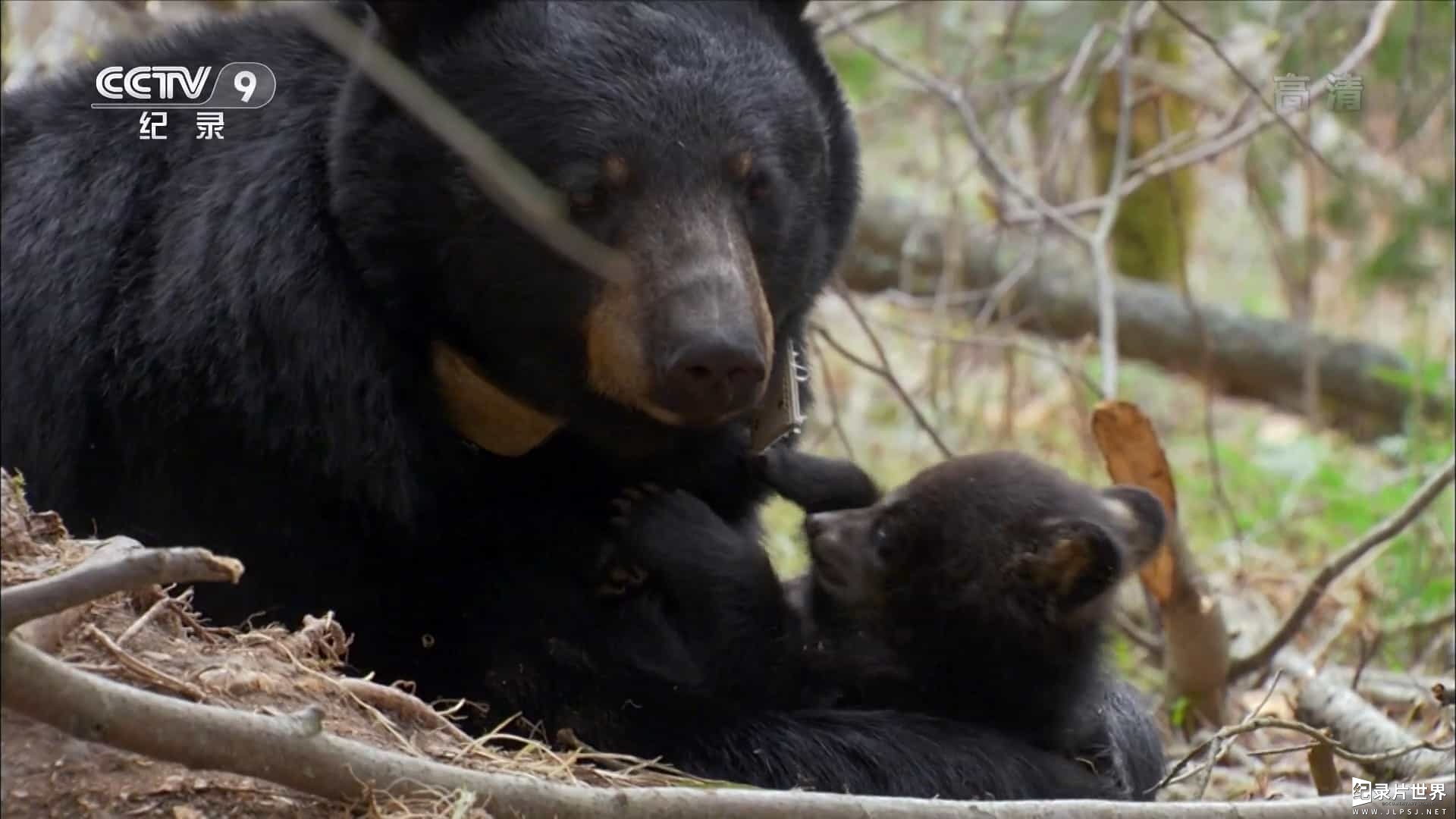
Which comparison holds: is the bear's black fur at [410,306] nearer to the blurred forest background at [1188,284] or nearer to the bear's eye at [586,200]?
the bear's eye at [586,200]

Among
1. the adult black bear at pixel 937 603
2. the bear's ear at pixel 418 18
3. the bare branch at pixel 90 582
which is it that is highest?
the bear's ear at pixel 418 18

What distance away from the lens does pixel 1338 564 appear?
17.9 feet

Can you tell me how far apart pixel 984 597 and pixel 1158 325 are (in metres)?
5.90

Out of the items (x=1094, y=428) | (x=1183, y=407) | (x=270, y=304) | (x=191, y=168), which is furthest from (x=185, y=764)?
(x=1183, y=407)

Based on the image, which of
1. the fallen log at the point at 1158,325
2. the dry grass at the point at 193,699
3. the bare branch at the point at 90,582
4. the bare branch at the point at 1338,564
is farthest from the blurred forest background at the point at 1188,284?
the bare branch at the point at 90,582

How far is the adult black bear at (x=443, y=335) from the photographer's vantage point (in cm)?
356

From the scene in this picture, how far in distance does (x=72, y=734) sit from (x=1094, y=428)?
11.9ft

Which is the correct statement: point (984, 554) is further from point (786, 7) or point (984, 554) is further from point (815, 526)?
point (786, 7)

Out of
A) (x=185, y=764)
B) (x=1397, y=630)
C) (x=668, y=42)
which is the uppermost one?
(x=668, y=42)

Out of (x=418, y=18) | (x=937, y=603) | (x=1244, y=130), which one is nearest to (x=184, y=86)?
(x=418, y=18)

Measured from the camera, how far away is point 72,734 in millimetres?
2199

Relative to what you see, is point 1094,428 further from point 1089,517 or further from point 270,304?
point 270,304

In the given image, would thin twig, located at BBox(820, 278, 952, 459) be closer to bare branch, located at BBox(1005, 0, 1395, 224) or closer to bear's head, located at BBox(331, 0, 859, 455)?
→ bare branch, located at BBox(1005, 0, 1395, 224)

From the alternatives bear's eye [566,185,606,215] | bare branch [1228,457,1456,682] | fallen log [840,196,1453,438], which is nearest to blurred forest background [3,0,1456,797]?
fallen log [840,196,1453,438]
